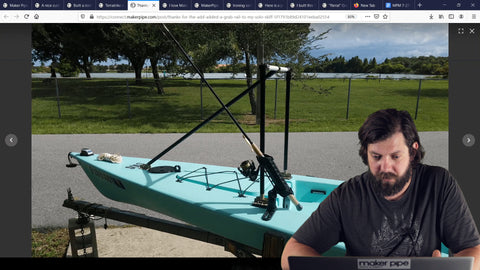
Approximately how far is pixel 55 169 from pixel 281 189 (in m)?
5.68

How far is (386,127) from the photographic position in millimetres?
1720

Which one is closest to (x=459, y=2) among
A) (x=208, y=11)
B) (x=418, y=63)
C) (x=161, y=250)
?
(x=418, y=63)

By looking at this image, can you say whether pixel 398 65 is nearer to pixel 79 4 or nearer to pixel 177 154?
pixel 79 4

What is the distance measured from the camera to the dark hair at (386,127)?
1710 mm

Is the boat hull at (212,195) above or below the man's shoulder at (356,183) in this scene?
below

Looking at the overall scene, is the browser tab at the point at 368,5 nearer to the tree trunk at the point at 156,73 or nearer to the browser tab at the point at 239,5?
the browser tab at the point at 239,5

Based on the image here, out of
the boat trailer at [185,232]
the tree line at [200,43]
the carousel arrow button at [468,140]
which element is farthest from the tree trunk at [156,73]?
the carousel arrow button at [468,140]

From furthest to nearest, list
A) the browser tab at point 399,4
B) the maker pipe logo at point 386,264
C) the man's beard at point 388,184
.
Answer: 1. the browser tab at point 399,4
2. the man's beard at point 388,184
3. the maker pipe logo at point 386,264

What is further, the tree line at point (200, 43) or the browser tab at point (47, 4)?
the tree line at point (200, 43)

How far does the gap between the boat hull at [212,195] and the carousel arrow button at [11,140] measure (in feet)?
4.53

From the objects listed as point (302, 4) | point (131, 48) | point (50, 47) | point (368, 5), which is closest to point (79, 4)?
point (302, 4)

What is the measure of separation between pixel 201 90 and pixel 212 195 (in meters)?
9.18

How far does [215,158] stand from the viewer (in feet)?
25.4

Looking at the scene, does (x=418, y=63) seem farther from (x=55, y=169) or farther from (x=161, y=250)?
(x=55, y=169)
